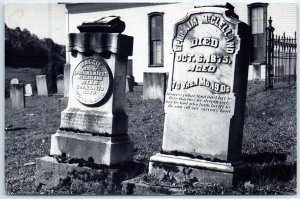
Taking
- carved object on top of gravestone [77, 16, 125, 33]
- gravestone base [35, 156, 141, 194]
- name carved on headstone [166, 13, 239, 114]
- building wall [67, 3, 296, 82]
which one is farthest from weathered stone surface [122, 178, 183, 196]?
building wall [67, 3, 296, 82]

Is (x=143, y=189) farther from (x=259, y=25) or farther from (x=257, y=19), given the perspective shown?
(x=259, y=25)

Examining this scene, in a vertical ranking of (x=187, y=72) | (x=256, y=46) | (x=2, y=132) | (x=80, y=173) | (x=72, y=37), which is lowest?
(x=80, y=173)

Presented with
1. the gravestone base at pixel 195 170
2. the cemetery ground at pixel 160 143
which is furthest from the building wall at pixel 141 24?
the gravestone base at pixel 195 170

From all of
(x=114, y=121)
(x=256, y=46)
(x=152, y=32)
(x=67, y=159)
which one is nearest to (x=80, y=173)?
(x=67, y=159)

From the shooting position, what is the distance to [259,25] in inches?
577

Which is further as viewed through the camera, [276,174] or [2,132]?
[2,132]

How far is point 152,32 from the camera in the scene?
17078mm

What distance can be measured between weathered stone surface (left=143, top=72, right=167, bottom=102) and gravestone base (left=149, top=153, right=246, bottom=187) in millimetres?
6200

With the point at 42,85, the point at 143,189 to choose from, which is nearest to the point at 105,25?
the point at 143,189

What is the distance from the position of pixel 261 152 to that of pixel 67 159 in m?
3.09

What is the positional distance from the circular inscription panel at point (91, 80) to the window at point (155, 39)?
1067cm

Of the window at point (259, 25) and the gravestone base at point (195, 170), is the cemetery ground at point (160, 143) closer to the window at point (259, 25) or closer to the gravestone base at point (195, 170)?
the gravestone base at point (195, 170)

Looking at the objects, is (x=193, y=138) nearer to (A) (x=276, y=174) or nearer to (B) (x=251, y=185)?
(B) (x=251, y=185)

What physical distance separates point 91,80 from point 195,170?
80.9 inches
